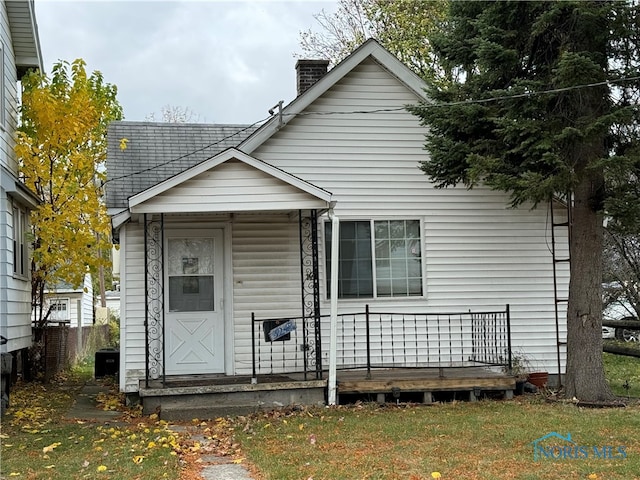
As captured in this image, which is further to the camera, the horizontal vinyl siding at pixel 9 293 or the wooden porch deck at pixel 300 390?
the horizontal vinyl siding at pixel 9 293

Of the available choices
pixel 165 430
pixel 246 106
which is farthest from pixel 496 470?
pixel 246 106

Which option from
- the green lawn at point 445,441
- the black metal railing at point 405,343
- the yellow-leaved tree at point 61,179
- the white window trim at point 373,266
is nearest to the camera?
the green lawn at point 445,441

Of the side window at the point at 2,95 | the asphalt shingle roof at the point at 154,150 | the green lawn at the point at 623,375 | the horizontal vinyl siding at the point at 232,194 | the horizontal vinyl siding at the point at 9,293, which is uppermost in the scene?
the side window at the point at 2,95

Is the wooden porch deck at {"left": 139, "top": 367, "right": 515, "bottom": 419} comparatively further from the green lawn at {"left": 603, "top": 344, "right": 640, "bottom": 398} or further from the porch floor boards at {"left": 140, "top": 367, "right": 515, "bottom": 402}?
the green lawn at {"left": 603, "top": 344, "right": 640, "bottom": 398}

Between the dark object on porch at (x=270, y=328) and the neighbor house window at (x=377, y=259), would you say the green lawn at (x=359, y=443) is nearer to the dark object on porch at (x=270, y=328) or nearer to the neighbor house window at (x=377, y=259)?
the dark object on porch at (x=270, y=328)

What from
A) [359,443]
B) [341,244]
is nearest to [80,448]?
[359,443]

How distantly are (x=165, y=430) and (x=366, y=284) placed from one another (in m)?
4.29

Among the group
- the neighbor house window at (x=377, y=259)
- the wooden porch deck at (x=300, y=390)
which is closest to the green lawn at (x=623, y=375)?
the wooden porch deck at (x=300, y=390)

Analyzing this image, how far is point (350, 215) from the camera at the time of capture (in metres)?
11.7

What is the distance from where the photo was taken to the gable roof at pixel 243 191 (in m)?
9.65

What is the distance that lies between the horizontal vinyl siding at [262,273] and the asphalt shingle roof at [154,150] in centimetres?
173

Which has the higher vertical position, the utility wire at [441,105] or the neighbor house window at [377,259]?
the utility wire at [441,105]

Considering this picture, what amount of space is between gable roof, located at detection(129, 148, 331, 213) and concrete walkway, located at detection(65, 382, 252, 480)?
9.48 feet

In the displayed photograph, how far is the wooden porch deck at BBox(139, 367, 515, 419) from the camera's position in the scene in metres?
9.72
